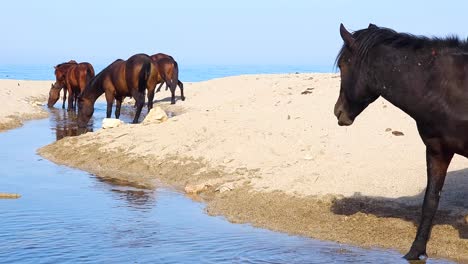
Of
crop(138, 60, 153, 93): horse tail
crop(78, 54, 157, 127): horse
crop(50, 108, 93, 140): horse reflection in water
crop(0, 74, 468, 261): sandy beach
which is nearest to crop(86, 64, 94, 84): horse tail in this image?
crop(50, 108, 93, 140): horse reflection in water

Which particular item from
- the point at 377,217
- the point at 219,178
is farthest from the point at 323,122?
the point at 377,217

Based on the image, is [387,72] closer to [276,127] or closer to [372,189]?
[372,189]

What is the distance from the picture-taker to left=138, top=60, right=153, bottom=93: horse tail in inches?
774

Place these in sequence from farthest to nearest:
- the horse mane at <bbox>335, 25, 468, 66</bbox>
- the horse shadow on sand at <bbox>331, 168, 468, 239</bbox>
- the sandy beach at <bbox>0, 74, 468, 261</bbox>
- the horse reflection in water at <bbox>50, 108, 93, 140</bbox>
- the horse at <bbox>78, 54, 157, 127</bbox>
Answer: the horse at <bbox>78, 54, 157, 127</bbox>
the horse reflection in water at <bbox>50, 108, 93, 140</bbox>
the sandy beach at <bbox>0, 74, 468, 261</bbox>
the horse shadow on sand at <bbox>331, 168, 468, 239</bbox>
the horse mane at <bbox>335, 25, 468, 66</bbox>

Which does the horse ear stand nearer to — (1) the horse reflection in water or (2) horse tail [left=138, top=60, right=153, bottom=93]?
(1) the horse reflection in water

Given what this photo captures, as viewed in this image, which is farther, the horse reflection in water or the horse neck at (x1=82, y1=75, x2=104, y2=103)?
the horse neck at (x1=82, y1=75, x2=104, y2=103)

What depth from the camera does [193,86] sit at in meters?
35.9

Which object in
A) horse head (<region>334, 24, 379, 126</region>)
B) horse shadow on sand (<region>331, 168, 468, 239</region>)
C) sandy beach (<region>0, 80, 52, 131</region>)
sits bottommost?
sandy beach (<region>0, 80, 52, 131</region>)

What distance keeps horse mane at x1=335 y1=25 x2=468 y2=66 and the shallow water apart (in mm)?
1891

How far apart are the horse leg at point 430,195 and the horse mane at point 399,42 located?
0.90 meters

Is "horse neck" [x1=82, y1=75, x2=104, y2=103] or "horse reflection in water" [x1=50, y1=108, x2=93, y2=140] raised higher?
"horse neck" [x1=82, y1=75, x2=104, y2=103]

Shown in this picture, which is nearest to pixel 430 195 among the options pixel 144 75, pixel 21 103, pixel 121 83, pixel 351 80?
pixel 351 80

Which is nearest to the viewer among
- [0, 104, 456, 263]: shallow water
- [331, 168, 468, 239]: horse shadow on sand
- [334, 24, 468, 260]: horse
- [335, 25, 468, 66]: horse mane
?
[334, 24, 468, 260]: horse

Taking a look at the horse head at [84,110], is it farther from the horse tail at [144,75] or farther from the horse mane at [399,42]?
the horse mane at [399,42]
